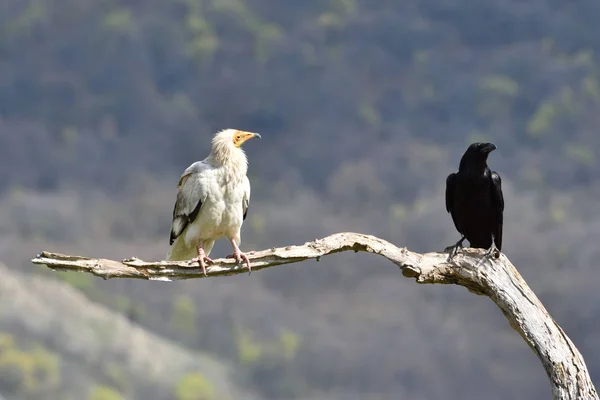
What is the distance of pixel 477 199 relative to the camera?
912 cm

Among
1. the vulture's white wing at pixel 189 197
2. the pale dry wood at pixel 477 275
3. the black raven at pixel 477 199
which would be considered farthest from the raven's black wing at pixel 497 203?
the vulture's white wing at pixel 189 197

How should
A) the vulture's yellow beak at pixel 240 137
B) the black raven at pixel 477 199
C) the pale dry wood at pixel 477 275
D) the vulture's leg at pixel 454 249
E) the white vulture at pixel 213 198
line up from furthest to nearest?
the vulture's yellow beak at pixel 240 137 < the white vulture at pixel 213 198 < the black raven at pixel 477 199 < the vulture's leg at pixel 454 249 < the pale dry wood at pixel 477 275

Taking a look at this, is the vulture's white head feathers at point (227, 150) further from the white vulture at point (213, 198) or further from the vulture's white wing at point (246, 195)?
the vulture's white wing at point (246, 195)

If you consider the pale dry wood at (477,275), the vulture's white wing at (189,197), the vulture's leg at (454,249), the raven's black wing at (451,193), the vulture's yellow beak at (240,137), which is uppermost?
the vulture's yellow beak at (240,137)

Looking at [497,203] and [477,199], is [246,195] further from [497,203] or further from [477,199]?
[497,203]

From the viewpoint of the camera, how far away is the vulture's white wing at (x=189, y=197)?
927 centimetres

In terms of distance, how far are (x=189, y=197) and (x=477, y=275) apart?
3373mm

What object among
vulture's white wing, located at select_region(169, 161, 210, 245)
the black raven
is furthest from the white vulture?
the black raven

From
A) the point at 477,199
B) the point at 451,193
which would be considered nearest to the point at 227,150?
the point at 451,193

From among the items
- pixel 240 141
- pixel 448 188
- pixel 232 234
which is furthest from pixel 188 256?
pixel 448 188

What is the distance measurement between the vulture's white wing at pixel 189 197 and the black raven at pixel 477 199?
9.60 ft

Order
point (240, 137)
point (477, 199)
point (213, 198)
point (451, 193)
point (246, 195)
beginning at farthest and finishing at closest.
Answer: point (240, 137) < point (246, 195) < point (451, 193) < point (213, 198) < point (477, 199)

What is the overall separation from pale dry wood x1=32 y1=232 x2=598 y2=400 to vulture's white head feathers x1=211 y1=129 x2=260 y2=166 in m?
1.69

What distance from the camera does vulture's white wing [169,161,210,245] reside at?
927cm
